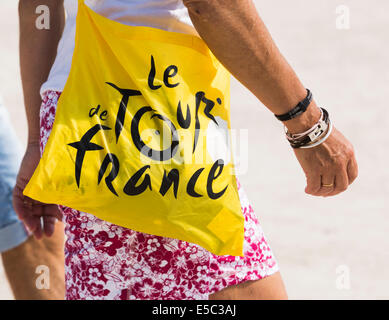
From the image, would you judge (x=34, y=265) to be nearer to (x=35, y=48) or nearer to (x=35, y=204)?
(x=35, y=204)

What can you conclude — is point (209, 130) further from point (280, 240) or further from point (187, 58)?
point (280, 240)

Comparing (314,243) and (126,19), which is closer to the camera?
(126,19)

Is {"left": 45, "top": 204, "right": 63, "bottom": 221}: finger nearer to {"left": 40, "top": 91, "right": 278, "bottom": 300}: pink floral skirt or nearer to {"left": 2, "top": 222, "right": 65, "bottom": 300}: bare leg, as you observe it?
{"left": 2, "top": 222, "right": 65, "bottom": 300}: bare leg

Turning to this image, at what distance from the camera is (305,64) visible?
6.13 m

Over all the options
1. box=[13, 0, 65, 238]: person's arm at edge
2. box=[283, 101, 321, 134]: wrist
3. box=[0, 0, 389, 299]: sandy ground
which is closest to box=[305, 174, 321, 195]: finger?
box=[283, 101, 321, 134]: wrist

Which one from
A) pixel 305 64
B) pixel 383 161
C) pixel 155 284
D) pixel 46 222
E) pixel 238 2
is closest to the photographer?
pixel 238 2

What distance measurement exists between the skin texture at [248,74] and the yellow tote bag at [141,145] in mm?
112

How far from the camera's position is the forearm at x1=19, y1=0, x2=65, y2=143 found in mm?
1886

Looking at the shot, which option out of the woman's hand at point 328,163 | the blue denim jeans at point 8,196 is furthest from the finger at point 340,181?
the blue denim jeans at point 8,196

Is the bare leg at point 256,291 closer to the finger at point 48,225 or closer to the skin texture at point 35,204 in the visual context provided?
the skin texture at point 35,204

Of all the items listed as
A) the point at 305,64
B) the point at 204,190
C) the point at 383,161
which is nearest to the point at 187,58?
the point at 204,190
